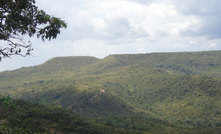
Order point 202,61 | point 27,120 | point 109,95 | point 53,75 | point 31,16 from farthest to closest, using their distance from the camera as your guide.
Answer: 1. point 202,61
2. point 53,75
3. point 109,95
4. point 27,120
5. point 31,16

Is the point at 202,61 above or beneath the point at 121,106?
above

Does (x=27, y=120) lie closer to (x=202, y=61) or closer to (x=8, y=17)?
(x=8, y=17)

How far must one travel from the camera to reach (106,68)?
189 metres

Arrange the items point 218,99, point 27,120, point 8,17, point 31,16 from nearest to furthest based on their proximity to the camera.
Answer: point 8,17
point 31,16
point 27,120
point 218,99

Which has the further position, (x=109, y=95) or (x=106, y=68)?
(x=106, y=68)

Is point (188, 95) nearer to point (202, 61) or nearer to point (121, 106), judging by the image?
point (121, 106)

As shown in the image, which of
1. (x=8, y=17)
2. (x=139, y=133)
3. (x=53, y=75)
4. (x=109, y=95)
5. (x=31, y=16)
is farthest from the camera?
(x=53, y=75)

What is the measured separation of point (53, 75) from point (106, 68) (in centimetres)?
4829

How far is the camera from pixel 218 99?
8975 centimetres

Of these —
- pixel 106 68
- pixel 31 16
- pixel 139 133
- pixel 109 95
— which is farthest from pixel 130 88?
pixel 31 16

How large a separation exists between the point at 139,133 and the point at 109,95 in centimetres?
5015

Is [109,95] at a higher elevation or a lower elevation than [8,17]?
lower

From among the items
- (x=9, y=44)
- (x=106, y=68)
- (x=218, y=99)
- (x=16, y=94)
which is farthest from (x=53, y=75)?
(x=9, y=44)

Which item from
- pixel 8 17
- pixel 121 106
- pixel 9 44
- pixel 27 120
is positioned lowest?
pixel 121 106
